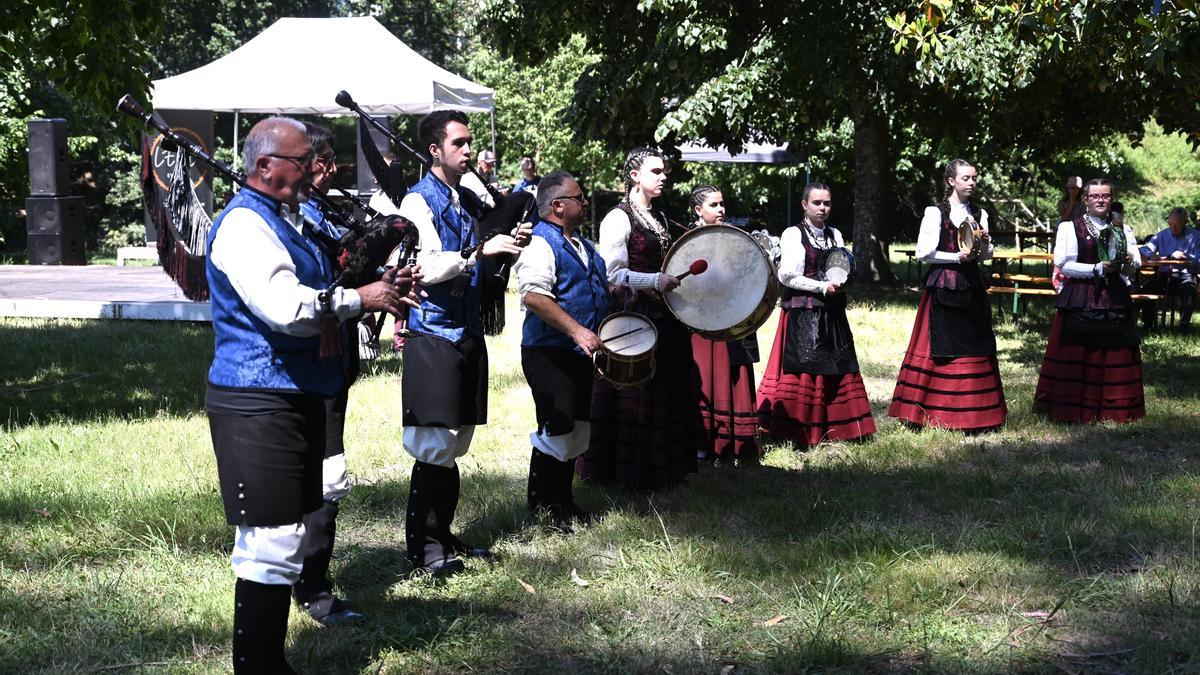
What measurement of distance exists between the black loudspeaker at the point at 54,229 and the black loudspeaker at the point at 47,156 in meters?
0.21

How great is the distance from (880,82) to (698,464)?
8.61m

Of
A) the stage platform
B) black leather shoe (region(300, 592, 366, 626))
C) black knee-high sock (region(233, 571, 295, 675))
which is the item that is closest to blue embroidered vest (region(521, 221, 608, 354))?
black leather shoe (region(300, 592, 366, 626))

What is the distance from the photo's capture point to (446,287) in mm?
4992

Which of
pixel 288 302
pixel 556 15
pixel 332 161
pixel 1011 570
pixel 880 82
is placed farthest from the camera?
pixel 556 15

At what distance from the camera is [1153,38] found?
267 inches

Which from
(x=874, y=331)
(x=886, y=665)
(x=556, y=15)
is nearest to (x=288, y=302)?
(x=886, y=665)

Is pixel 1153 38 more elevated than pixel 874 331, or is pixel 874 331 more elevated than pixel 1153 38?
pixel 1153 38

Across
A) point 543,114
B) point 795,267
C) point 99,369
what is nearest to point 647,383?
point 795,267

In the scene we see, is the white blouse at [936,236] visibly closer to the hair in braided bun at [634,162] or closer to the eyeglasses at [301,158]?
the hair in braided bun at [634,162]

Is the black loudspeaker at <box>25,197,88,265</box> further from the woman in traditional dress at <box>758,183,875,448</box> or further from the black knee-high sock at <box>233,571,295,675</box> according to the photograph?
the black knee-high sock at <box>233,571,295,675</box>

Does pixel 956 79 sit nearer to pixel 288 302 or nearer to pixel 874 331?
pixel 874 331

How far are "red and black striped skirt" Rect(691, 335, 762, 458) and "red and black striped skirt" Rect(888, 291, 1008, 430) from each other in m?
1.51

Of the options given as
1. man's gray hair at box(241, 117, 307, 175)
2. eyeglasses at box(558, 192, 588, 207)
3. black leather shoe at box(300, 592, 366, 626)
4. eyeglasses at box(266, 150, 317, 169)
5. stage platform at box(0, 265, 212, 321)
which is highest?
man's gray hair at box(241, 117, 307, 175)

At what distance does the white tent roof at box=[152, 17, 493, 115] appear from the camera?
17.4 m
